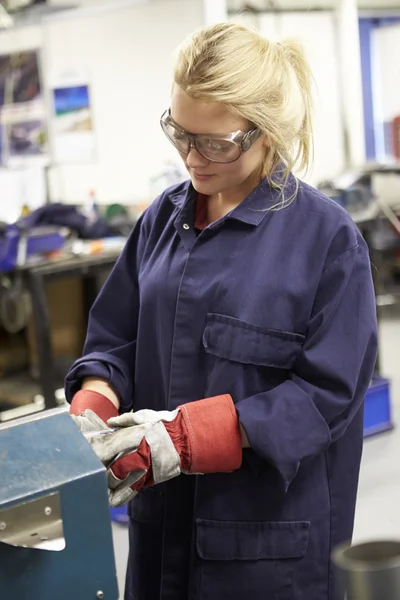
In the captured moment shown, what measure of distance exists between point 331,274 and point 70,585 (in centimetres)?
53

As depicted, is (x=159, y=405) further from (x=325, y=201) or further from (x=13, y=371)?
(x=13, y=371)

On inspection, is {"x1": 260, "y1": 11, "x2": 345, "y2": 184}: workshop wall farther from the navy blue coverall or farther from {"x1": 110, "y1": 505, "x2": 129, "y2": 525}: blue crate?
the navy blue coverall

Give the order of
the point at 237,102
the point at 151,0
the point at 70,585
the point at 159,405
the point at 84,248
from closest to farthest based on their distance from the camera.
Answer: the point at 70,585
the point at 237,102
the point at 159,405
the point at 84,248
the point at 151,0

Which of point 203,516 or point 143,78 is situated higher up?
point 143,78

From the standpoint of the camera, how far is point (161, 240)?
1249 millimetres

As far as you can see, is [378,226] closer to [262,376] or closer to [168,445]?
[262,376]

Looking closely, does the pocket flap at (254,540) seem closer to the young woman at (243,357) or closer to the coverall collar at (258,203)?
the young woman at (243,357)

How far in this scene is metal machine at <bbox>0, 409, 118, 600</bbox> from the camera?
2.69 feet

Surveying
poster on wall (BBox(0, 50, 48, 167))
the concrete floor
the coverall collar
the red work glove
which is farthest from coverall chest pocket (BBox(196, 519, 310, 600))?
poster on wall (BBox(0, 50, 48, 167))

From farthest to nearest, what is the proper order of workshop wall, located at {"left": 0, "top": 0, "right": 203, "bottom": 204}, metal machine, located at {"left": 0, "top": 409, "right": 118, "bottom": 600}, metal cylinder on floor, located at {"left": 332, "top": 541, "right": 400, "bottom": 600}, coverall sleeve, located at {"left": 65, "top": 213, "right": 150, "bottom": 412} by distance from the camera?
workshop wall, located at {"left": 0, "top": 0, "right": 203, "bottom": 204} < coverall sleeve, located at {"left": 65, "top": 213, "right": 150, "bottom": 412} < metal machine, located at {"left": 0, "top": 409, "right": 118, "bottom": 600} < metal cylinder on floor, located at {"left": 332, "top": 541, "right": 400, "bottom": 600}

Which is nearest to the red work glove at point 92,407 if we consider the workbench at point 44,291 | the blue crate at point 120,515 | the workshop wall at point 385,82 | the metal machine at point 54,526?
the metal machine at point 54,526

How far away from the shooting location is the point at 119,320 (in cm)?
132

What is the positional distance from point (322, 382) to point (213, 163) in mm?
343

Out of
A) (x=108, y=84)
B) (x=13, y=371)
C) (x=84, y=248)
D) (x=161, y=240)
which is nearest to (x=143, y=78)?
(x=108, y=84)
